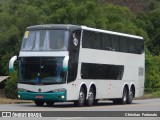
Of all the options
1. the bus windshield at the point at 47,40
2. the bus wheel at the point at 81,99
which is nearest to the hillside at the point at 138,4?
the bus wheel at the point at 81,99

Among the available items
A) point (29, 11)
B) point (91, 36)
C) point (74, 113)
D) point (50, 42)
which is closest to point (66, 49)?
point (50, 42)

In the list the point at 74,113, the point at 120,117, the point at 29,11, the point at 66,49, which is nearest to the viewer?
the point at 120,117

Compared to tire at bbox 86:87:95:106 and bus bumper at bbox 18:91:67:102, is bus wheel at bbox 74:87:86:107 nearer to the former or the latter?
tire at bbox 86:87:95:106

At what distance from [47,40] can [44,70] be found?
1422 millimetres

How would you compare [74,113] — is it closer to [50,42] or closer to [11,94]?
[50,42]

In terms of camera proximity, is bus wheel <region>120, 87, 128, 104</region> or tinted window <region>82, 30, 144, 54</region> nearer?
tinted window <region>82, 30, 144, 54</region>

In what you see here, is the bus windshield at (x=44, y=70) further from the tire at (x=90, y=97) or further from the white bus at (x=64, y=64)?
the tire at (x=90, y=97)

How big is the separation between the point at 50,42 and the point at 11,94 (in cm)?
1517

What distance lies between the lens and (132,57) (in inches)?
1403

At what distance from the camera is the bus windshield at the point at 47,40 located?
28.4m

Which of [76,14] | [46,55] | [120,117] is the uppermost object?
[76,14]

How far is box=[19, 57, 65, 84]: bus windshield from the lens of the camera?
28.3 meters

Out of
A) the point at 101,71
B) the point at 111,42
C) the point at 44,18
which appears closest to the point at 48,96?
the point at 101,71

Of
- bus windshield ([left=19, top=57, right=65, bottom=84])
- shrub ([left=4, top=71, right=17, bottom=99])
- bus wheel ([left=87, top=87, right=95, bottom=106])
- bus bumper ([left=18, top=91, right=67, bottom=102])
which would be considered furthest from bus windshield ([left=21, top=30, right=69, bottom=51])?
shrub ([left=4, top=71, right=17, bottom=99])
